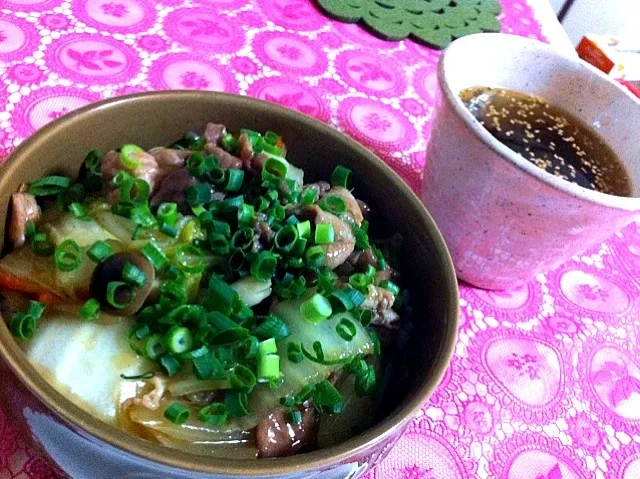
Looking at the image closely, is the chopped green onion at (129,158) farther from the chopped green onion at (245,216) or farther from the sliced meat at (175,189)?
the chopped green onion at (245,216)

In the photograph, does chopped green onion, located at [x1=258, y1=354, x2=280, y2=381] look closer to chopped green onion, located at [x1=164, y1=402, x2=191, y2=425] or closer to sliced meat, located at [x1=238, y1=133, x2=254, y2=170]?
chopped green onion, located at [x1=164, y1=402, x2=191, y2=425]

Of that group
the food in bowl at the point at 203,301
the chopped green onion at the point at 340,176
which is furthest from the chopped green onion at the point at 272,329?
the chopped green onion at the point at 340,176

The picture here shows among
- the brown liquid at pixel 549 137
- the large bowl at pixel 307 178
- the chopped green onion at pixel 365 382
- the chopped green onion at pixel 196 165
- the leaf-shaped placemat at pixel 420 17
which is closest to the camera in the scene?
the large bowl at pixel 307 178

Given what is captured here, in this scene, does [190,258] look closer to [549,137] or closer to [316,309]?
[316,309]

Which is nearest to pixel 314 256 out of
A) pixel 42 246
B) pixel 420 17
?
pixel 42 246

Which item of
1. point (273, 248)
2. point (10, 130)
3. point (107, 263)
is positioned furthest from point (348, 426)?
point (10, 130)

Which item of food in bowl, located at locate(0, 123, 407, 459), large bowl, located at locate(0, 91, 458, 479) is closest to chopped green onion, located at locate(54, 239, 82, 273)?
food in bowl, located at locate(0, 123, 407, 459)

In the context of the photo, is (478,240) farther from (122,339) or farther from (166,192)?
(122,339)
